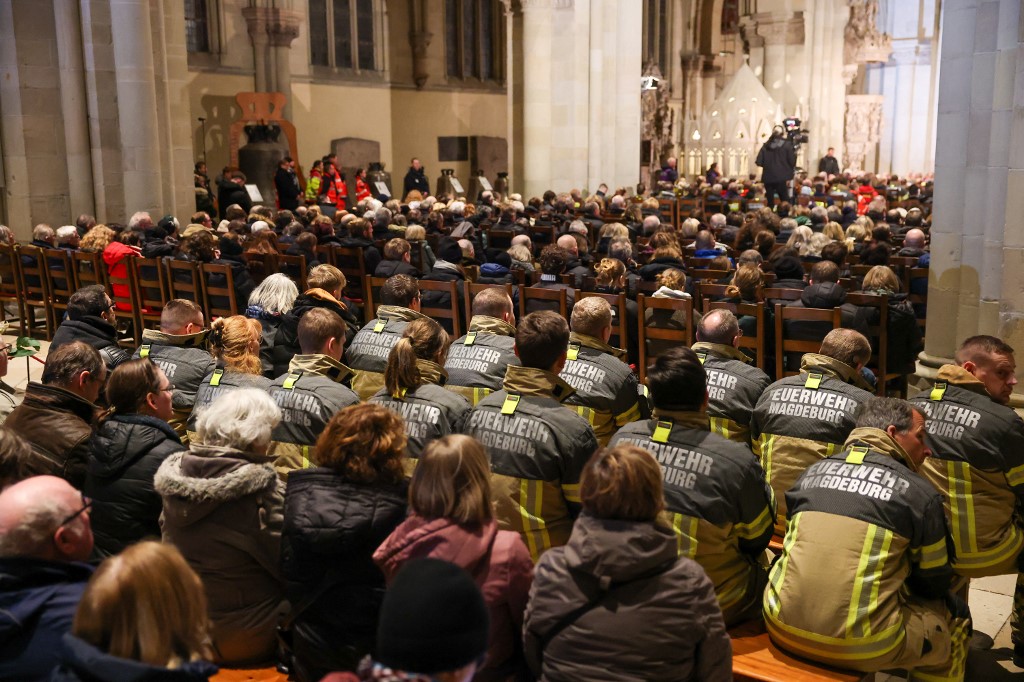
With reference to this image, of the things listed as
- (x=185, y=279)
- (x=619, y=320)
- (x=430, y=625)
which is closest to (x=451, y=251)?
(x=185, y=279)

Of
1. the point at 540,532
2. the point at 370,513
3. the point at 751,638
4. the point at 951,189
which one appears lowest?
the point at 751,638

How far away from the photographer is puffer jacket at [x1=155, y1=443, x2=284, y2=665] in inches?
128

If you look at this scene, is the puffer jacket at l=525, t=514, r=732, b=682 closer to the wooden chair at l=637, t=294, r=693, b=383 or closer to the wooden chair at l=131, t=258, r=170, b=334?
the wooden chair at l=637, t=294, r=693, b=383

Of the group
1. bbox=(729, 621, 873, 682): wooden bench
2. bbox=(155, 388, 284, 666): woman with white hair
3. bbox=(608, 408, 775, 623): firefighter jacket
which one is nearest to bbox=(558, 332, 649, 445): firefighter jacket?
bbox=(608, 408, 775, 623): firefighter jacket

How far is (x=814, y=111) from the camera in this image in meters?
25.8

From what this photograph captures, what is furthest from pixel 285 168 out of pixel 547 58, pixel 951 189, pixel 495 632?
pixel 495 632

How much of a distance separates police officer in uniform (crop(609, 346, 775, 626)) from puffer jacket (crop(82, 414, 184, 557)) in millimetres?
1668

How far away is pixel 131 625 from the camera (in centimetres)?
192

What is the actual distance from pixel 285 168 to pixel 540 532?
1538cm

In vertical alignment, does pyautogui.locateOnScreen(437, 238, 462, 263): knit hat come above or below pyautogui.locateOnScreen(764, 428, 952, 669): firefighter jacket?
above

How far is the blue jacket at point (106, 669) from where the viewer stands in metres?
1.88

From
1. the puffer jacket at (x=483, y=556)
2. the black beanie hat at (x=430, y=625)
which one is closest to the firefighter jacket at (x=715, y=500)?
the puffer jacket at (x=483, y=556)

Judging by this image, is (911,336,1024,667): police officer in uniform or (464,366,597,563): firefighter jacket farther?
(911,336,1024,667): police officer in uniform

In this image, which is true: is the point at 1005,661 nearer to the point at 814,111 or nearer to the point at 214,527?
the point at 214,527
